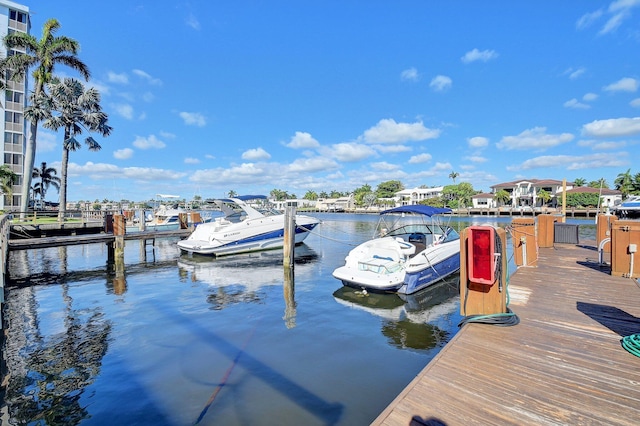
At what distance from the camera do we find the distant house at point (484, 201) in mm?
75500

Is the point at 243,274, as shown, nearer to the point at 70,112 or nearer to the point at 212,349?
the point at 212,349

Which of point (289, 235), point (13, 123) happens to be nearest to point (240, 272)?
point (289, 235)

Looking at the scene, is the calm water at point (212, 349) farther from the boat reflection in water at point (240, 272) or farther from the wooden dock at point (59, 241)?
the wooden dock at point (59, 241)

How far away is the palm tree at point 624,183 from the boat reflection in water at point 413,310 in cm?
6796

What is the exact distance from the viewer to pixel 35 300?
29.5ft

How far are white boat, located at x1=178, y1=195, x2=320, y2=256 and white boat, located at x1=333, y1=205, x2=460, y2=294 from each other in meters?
8.33

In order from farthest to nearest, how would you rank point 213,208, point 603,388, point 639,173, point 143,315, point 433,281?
point 639,173, point 213,208, point 433,281, point 143,315, point 603,388

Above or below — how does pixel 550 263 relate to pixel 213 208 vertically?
below

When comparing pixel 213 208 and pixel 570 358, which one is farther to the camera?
pixel 213 208

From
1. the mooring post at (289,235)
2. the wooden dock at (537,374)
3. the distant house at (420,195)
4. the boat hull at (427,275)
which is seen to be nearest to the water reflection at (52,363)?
the wooden dock at (537,374)

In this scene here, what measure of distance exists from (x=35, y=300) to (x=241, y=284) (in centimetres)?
584

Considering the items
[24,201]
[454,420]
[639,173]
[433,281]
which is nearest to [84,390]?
[454,420]

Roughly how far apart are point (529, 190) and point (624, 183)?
15961 mm

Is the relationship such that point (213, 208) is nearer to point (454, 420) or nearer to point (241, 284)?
point (241, 284)
